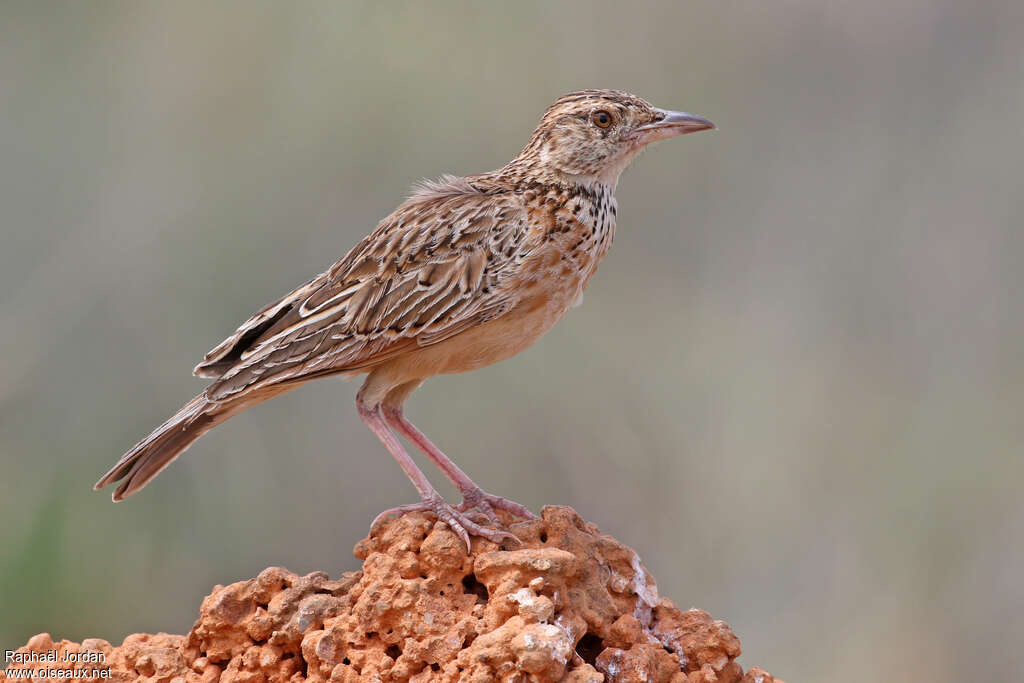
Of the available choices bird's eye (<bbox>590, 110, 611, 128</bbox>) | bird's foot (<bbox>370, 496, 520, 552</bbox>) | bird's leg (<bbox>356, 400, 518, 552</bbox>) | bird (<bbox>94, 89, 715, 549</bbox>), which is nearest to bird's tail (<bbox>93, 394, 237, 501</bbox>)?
bird (<bbox>94, 89, 715, 549</bbox>)

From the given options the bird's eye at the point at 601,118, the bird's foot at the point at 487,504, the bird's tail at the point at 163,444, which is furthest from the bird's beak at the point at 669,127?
the bird's tail at the point at 163,444

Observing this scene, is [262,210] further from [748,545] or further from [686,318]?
[748,545]

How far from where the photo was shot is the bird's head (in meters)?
6.08

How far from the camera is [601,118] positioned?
6113 mm

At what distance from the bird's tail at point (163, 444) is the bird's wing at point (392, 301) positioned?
0.12m

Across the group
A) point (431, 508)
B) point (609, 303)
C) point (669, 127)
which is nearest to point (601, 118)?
point (669, 127)

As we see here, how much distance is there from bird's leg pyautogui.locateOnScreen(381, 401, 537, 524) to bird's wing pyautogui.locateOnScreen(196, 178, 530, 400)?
460 mm

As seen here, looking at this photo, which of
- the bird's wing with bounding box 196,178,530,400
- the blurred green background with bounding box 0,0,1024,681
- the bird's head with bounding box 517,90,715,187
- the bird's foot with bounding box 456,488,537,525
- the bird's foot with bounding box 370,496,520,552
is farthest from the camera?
the blurred green background with bounding box 0,0,1024,681

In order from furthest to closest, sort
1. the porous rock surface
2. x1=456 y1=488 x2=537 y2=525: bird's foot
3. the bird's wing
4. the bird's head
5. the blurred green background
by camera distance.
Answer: the blurred green background → the bird's head → the bird's wing → x1=456 y1=488 x2=537 y2=525: bird's foot → the porous rock surface

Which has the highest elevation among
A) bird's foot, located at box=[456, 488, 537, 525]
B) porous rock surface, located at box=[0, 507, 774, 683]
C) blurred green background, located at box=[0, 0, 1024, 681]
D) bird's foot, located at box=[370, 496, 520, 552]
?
blurred green background, located at box=[0, 0, 1024, 681]

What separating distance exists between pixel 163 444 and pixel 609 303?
7.93 meters

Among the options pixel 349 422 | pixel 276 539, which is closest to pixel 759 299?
pixel 349 422

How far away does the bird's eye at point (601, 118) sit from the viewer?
6109mm

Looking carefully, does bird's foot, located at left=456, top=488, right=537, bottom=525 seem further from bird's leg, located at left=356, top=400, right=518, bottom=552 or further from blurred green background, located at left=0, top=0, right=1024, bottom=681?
blurred green background, located at left=0, top=0, right=1024, bottom=681
